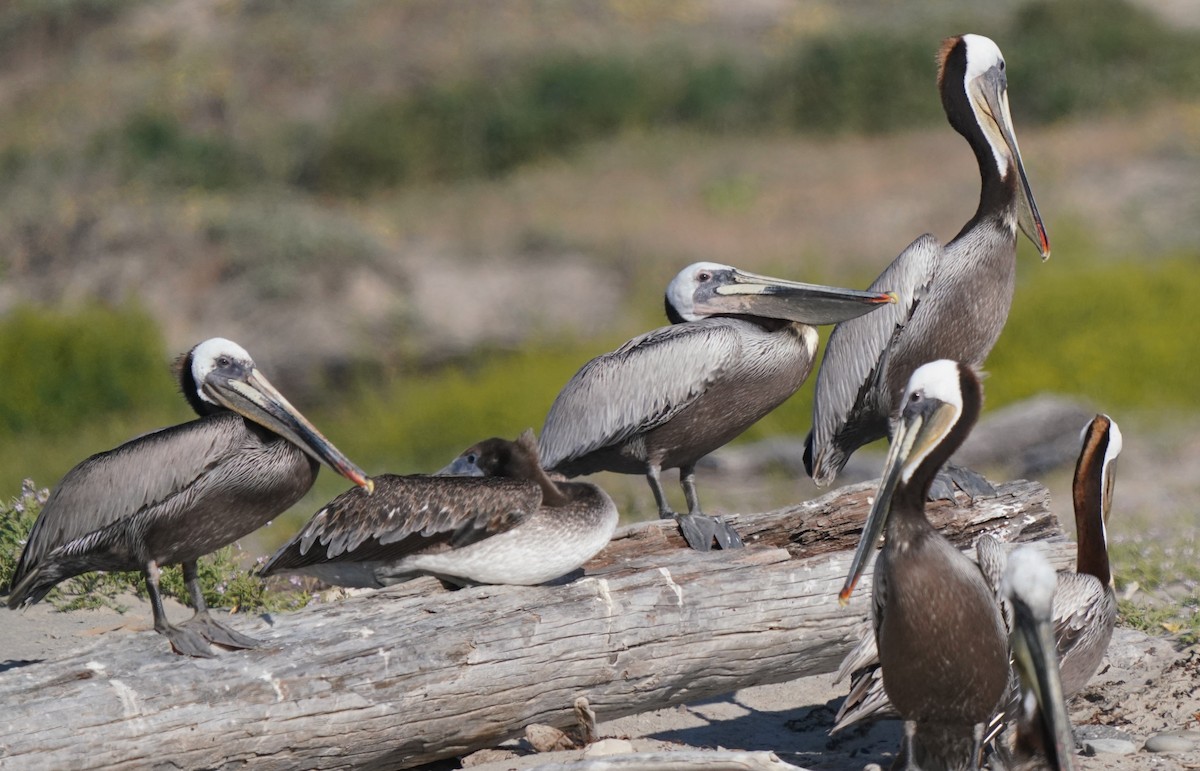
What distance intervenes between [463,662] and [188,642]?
0.74 meters

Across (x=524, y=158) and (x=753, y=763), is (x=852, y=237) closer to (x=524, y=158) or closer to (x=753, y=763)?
(x=524, y=158)

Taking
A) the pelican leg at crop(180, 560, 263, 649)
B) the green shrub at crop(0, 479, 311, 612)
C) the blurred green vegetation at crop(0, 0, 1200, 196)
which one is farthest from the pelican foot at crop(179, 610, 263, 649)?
the blurred green vegetation at crop(0, 0, 1200, 196)

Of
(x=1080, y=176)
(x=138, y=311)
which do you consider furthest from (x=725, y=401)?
(x=1080, y=176)

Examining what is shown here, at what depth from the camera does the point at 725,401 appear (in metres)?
5.51

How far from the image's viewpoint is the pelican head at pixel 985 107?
5.76 m

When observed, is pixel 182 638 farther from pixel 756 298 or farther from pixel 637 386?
pixel 756 298

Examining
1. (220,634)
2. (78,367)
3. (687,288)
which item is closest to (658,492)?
(687,288)

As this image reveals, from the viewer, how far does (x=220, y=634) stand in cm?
411

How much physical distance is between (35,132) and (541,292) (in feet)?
42.0

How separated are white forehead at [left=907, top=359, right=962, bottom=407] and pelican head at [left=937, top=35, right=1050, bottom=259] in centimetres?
195

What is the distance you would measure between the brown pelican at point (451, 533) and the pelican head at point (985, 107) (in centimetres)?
207

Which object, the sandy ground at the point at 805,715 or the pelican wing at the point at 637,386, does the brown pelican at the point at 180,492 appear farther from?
the pelican wing at the point at 637,386

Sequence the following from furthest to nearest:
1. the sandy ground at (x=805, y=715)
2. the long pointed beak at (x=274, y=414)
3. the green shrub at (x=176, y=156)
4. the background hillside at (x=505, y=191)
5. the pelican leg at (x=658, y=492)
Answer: the green shrub at (x=176, y=156) < the background hillside at (x=505, y=191) < the pelican leg at (x=658, y=492) < the sandy ground at (x=805, y=715) < the long pointed beak at (x=274, y=414)

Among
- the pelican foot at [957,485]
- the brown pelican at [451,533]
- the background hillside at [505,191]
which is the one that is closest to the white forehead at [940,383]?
the brown pelican at [451,533]
